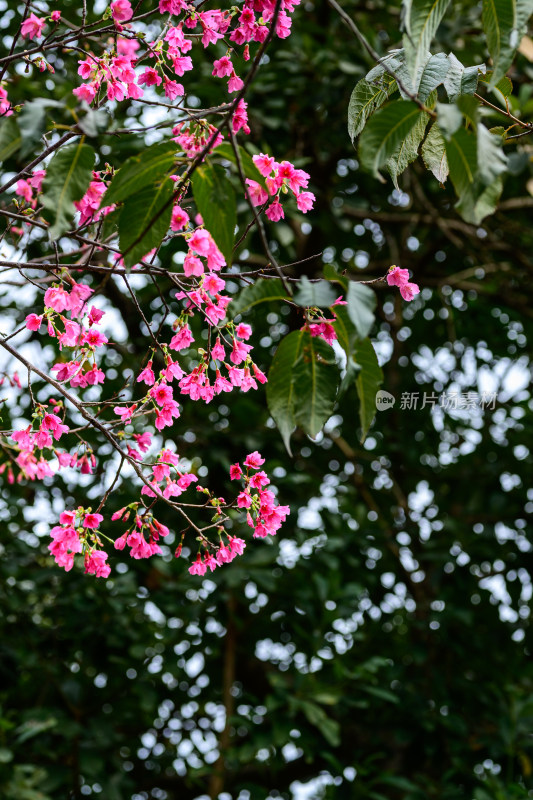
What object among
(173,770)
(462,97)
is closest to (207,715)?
(173,770)

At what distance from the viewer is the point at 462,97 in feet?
2.46

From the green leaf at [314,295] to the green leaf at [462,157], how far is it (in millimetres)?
155

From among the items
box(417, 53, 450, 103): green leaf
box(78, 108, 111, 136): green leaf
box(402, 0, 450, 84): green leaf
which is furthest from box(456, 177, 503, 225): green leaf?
box(78, 108, 111, 136): green leaf

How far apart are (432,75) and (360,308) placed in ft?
1.37

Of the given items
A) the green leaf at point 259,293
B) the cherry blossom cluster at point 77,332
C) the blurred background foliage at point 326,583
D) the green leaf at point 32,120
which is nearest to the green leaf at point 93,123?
the green leaf at point 32,120

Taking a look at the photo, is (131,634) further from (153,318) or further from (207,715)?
(153,318)

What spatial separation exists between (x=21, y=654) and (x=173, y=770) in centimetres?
82

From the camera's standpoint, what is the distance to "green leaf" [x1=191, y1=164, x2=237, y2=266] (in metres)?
0.84

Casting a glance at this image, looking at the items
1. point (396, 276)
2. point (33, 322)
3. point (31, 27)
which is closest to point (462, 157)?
point (396, 276)

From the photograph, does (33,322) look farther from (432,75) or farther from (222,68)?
(432,75)

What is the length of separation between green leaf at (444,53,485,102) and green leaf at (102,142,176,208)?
1.17 feet

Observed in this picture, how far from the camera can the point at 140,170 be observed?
0.81 m

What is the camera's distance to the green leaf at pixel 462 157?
0.74 m

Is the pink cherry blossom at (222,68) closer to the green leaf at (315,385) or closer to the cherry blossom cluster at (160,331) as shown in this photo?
the cherry blossom cluster at (160,331)
